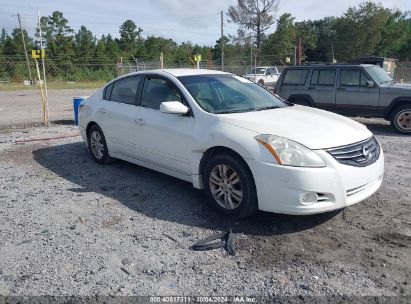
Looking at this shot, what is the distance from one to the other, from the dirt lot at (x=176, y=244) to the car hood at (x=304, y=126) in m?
0.90

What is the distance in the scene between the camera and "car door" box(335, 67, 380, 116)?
386 inches

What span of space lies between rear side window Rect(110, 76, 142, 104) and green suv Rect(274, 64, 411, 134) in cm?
607

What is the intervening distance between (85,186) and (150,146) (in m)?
1.15

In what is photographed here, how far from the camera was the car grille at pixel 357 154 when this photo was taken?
379cm

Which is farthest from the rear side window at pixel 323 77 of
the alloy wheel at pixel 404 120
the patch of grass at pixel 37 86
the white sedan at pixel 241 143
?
the patch of grass at pixel 37 86

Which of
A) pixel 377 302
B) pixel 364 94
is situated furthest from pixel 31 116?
pixel 377 302

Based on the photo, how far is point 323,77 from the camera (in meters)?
10.4

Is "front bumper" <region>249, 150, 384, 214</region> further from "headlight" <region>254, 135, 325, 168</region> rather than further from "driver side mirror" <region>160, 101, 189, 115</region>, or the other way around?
"driver side mirror" <region>160, 101, 189, 115</region>

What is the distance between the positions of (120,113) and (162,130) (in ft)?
3.60

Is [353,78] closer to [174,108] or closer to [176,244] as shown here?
[174,108]

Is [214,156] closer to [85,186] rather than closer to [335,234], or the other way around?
[335,234]

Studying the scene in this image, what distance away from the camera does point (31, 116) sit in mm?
13172

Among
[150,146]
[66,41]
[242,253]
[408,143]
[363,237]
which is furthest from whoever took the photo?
[66,41]

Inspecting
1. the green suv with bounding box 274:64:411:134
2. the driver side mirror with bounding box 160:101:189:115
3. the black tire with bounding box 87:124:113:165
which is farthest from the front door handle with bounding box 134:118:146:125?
the green suv with bounding box 274:64:411:134
